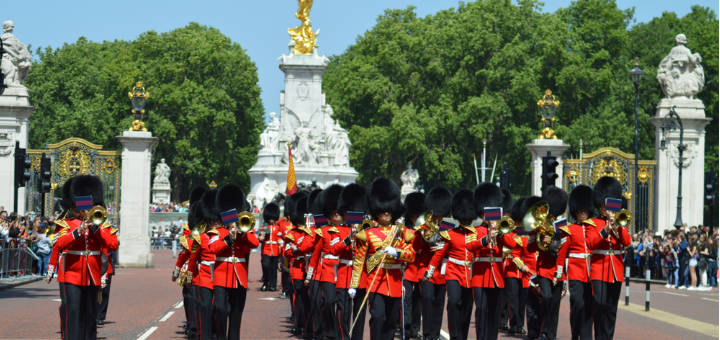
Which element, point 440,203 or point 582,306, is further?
point 440,203

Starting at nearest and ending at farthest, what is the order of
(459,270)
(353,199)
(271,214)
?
1. (459,270)
2. (353,199)
3. (271,214)

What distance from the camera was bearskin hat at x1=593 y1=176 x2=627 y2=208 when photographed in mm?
13227

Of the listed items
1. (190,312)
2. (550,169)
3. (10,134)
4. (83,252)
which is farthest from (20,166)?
(83,252)

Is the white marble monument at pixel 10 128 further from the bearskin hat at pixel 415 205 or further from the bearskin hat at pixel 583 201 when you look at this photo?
the bearskin hat at pixel 583 201

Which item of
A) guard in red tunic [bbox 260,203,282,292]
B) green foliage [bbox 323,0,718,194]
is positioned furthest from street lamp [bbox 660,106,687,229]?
green foliage [bbox 323,0,718,194]

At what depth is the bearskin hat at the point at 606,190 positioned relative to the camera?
43.4 ft

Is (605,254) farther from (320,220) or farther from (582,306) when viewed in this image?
(320,220)

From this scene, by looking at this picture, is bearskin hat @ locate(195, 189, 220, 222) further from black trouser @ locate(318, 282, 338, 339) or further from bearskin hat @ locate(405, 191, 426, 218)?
bearskin hat @ locate(405, 191, 426, 218)

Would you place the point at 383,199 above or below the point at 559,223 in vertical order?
above

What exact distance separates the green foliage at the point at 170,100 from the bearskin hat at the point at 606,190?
177 ft

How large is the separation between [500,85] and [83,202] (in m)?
48.4

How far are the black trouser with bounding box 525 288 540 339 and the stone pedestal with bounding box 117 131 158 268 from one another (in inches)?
741

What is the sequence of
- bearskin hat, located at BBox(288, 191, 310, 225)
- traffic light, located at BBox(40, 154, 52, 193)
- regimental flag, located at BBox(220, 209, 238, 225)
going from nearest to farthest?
regimental flag, located at BBox(220, 209, 238, 225) → bearskin hat, located at BBox(288, 191, 310, 225) → traffic light, located at BBox(40, 154, 52, 193)

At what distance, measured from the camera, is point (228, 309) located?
483 inches
